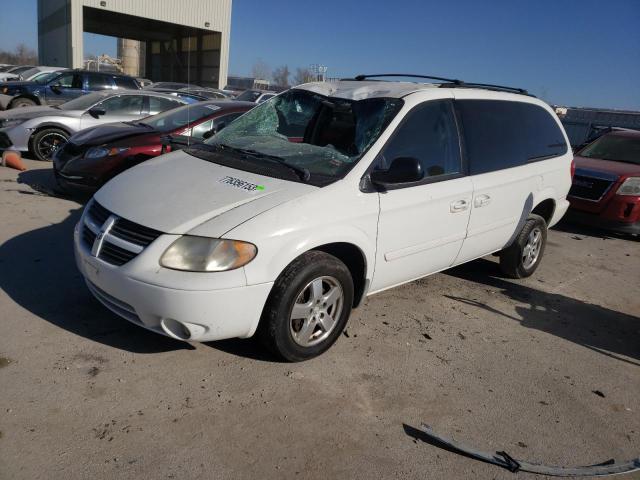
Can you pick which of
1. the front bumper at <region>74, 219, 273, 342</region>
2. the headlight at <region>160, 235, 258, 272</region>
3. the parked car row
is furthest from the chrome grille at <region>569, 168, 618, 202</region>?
the parked car row

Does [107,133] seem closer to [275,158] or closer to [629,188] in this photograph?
[275,158]

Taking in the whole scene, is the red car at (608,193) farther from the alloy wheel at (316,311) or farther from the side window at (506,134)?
the alloy wheel at (316,311)

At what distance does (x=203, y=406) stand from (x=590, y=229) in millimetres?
7768

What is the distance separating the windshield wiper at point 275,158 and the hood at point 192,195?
0.38 feet

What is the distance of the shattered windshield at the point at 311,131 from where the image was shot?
363 centimetres

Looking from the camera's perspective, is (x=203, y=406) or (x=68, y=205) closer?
(x=203, y=406)

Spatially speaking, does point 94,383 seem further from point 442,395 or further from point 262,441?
point 442,395

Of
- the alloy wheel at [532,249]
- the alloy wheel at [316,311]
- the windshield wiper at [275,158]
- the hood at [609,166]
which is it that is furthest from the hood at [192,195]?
the hood at [609,166]

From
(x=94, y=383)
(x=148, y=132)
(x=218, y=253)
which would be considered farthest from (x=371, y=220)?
(x=148, y=132)

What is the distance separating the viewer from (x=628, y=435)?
3039 mm

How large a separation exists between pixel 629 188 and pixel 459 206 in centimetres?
494

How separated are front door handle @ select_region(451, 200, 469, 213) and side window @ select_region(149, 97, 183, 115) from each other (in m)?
7.02

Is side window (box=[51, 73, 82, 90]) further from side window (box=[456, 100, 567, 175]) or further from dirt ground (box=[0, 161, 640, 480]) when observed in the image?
side window (box=[456, 100, 567, 175])

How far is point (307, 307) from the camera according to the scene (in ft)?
10.7
